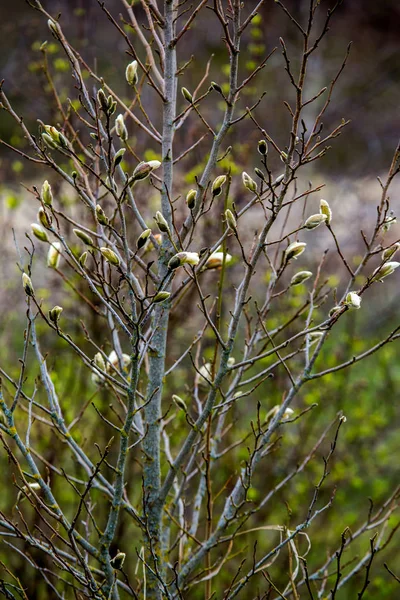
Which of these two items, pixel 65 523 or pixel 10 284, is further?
pixel 10 284

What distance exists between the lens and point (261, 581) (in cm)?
396

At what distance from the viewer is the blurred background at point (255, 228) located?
3789mm

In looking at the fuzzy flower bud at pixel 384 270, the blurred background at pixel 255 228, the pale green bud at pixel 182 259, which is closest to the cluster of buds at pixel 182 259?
the pale green bud at pixel 182 259

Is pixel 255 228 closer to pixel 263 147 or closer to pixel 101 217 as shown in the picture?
pixel 263 147

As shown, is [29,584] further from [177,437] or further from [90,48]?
[90,48]

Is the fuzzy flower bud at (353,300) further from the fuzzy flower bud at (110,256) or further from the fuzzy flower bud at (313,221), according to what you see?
the fuzzy flower bud at (110,256)

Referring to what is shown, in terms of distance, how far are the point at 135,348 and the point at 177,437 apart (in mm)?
2578

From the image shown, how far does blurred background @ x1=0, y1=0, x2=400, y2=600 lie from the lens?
12.4 feet

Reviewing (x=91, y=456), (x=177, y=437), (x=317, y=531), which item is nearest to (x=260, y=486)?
(x=317, y=531)

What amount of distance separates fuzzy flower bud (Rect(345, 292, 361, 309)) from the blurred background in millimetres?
987

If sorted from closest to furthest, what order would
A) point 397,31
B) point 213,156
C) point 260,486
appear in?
1. point 213,156
2. point 260,486
3. point 397,31

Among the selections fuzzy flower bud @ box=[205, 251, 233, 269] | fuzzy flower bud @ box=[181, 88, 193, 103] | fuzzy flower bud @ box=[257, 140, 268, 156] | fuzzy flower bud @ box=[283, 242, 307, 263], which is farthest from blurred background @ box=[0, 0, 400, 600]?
fuzzy flower bud @ box=[257, 140, 268, 156]

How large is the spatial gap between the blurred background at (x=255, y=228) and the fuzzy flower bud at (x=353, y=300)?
987 millimetres

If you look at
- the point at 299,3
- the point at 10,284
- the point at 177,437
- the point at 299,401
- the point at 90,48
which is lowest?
the point at 177,437
